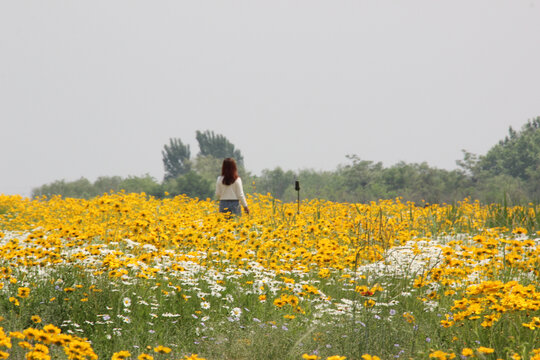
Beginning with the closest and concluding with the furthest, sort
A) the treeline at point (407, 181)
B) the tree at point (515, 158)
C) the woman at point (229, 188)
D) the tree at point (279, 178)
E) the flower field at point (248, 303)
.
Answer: the flower field at point (248, 303), the woman at point (229, 188), the treeline at point (407, 181), the tree at point (515, 158), the tree at point (279, 178)

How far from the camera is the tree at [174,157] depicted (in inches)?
2724

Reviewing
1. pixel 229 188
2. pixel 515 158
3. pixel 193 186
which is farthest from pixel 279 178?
pixel 229 188

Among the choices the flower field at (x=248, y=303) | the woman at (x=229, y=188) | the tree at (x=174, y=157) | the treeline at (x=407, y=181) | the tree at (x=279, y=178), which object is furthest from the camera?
the tree at (x=174, y=157)

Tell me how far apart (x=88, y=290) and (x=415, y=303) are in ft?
10.7

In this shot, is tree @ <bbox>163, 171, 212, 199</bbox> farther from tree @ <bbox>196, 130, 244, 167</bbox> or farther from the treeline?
tree @ <bbox>196, 130, 244, 167</bbox>

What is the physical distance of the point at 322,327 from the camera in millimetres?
4461

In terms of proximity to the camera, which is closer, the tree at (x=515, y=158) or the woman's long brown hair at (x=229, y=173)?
the woman's long brown hair at (x=229, y=173)

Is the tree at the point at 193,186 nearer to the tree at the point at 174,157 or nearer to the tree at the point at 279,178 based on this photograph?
the tree at the point at 279,178

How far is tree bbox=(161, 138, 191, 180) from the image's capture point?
69188 millimetres

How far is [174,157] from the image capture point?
69.4 meters

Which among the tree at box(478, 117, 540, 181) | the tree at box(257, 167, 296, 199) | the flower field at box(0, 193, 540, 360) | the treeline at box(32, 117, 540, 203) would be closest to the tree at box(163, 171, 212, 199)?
the treeline at box(32, 117, 540, 203)

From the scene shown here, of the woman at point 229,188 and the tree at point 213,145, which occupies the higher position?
the tree at point 213,145

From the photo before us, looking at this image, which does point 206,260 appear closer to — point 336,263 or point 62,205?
point 336,263

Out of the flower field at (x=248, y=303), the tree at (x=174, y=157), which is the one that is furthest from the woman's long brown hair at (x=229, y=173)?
the tree at (x=174, y=157)
